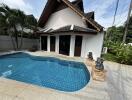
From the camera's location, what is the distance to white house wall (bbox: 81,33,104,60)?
42.6 ft

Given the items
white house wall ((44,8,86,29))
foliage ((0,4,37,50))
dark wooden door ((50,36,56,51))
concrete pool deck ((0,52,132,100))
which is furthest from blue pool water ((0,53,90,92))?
white house wall ((44,8,86,29))

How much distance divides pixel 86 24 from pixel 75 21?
5.40 feet

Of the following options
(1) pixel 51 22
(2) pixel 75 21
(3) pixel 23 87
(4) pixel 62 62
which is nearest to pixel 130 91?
(3) pixel 23 87

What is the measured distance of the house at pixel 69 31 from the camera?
12953mm

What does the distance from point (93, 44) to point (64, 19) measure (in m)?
5.84

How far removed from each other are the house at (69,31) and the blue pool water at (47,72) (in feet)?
10.6

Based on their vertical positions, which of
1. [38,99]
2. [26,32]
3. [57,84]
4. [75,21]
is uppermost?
[75,21]

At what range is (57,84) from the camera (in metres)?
6.79

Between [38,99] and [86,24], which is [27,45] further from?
[38,99]

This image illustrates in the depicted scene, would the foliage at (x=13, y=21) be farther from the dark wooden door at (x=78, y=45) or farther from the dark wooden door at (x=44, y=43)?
the dark wooden door at (x=78, y=45)

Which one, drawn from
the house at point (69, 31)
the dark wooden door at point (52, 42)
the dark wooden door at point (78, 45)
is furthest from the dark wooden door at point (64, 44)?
the dark wooden door at point (52, 42)

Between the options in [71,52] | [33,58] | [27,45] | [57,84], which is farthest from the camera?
[27,45]

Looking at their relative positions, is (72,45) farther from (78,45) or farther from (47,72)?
(47,72)

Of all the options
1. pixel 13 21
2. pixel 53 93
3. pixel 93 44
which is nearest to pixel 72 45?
pixel 93 44
